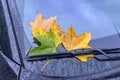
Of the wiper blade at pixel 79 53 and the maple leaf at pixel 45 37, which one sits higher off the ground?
the maple leaf at pixel 45 37

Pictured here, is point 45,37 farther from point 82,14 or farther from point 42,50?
point 82,14

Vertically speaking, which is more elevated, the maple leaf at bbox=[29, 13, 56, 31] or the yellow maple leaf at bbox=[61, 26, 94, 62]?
the maple leaf at bbox=[29, 13, 56, 31]

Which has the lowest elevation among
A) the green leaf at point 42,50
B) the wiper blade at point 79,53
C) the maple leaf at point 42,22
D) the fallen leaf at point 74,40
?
the wiper blade at point 79,53

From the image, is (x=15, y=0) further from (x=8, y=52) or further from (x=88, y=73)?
(x=88, y=73)

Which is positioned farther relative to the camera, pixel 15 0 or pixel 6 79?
pixel 15 0

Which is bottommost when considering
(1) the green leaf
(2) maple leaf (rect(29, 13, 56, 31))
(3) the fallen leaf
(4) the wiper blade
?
(4) the wiper blade

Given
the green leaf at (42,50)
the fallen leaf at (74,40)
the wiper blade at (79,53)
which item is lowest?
the wiper blade at (79,53)

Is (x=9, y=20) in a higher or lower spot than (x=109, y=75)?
higher

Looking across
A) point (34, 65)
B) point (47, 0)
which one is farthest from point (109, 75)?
point (47, 0)

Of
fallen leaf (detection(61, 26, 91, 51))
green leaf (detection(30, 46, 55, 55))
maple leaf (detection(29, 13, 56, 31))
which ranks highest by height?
maple leaf (detection(29, 13, 56, 31))
